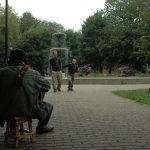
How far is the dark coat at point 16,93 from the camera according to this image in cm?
757

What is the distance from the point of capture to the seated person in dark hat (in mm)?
Answer: 7578

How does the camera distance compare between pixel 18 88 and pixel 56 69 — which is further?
pixel 56 69

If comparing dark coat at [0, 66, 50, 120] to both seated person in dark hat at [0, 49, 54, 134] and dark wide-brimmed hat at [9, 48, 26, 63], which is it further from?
dark wide-brimmed hat at [9, 48, 26, 63]

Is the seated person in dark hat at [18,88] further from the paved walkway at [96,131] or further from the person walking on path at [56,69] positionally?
the person walking on path at [56,69]

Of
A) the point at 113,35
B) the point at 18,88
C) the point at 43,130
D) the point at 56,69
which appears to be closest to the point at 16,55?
the point at 18,88

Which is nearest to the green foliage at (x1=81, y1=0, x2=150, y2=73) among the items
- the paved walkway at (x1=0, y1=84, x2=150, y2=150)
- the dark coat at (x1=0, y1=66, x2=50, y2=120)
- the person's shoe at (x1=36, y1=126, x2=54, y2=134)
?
the paved walkway at (x1=0, y1=84, x2=150, y2=150)

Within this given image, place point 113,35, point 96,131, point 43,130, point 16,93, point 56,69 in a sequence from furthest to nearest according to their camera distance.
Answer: point 113,35
point 56,69
point 96,131
point 43,130
point 16,93

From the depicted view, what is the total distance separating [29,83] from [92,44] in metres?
67.7

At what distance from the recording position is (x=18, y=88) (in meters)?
7.63

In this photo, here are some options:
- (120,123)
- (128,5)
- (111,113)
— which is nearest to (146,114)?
(111,113)

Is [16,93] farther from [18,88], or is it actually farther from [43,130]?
[43,130]

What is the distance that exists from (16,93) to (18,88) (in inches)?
3.2

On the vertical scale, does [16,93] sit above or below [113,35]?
below

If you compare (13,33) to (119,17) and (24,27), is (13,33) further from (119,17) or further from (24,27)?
(24,27)
